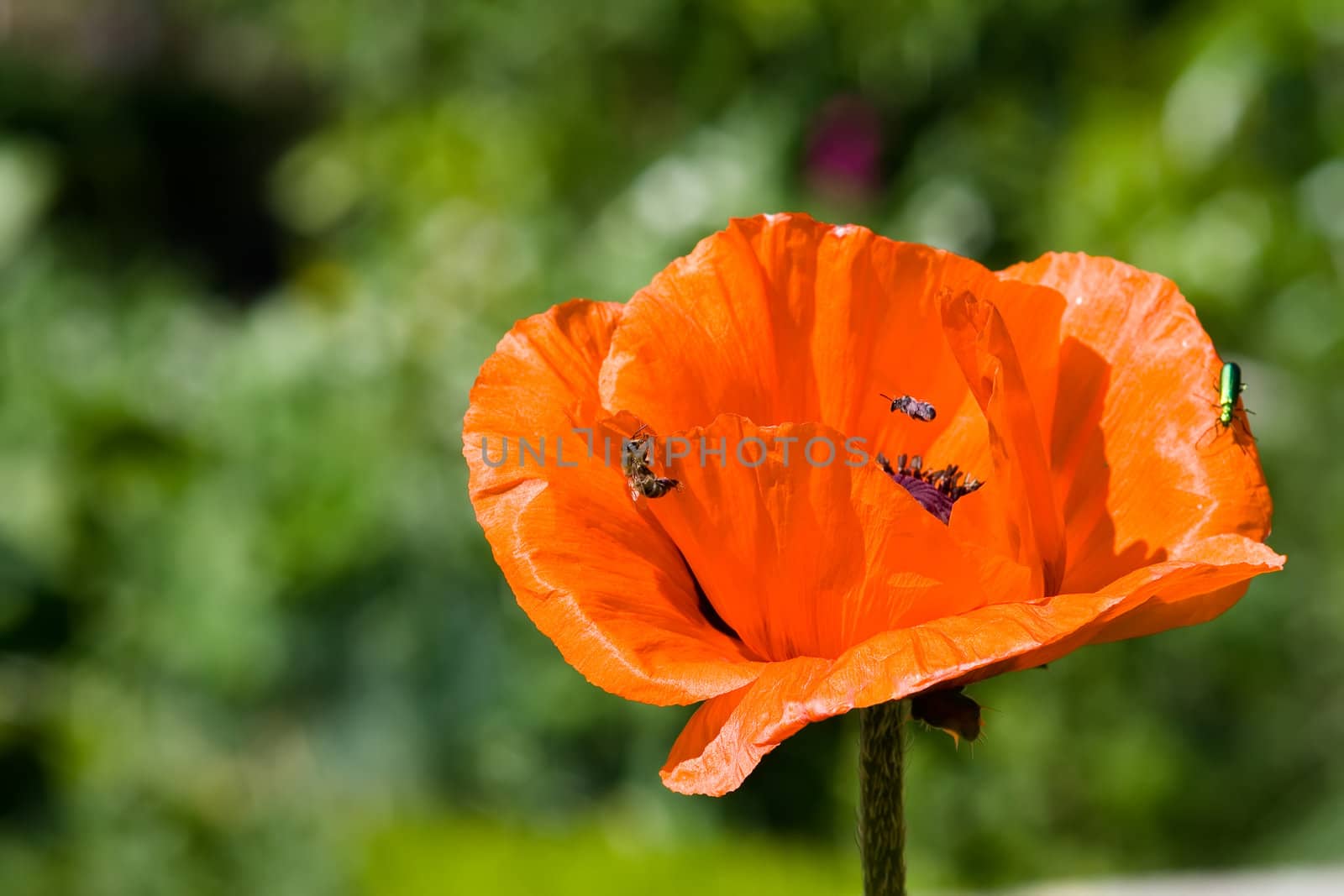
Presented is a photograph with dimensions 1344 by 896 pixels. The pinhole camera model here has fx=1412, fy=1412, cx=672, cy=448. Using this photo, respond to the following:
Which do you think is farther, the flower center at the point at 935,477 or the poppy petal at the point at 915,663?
the flower center at the point at 935,477

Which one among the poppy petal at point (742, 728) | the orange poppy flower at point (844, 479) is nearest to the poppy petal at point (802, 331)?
the orange poppy flower at point (844, 479)

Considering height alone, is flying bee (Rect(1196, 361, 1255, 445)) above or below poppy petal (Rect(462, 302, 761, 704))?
above

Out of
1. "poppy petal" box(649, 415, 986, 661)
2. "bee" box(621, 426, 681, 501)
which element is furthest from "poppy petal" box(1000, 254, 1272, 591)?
"bee" box(621, 426, 681, 501)

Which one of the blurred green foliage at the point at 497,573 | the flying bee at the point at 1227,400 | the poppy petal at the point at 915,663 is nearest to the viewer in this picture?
the poppy petal at the point at 915,663

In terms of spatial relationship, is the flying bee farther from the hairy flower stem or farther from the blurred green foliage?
the blurred green foliage

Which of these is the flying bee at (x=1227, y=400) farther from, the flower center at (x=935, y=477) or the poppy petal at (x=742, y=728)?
the poppy petal at (x=742, y=728)

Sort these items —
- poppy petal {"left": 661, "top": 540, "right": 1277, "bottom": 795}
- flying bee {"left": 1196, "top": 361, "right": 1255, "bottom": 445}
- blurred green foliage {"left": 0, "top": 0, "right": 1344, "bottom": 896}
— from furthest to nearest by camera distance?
blurred green foliage {"left": 0, "top": 0, "right": 1344, "bottom": 896} < flying bee {"left": 1196, "top": 361, "right": 1255, "bottom": 445} < poppy petal {"left": 661, "top": 540, "right": 1277, "bottom": 795}

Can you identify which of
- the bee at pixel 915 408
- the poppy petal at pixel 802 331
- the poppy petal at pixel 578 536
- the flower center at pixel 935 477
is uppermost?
the poppy petal at pixel 802 331
